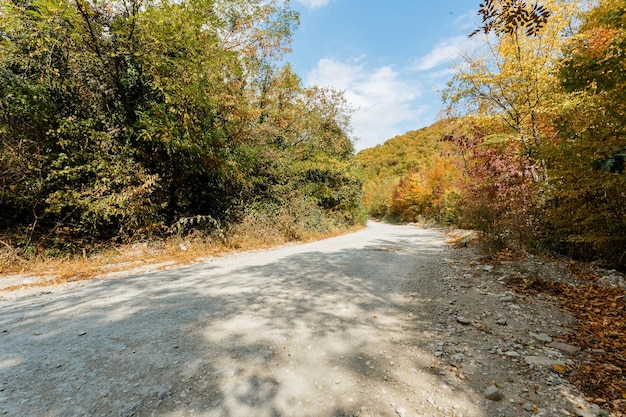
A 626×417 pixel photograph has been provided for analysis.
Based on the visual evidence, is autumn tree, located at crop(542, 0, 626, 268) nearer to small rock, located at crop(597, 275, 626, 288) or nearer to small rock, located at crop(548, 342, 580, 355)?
small rock, located at crop(597, 275, 626, 288)

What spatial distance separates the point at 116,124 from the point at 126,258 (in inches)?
152

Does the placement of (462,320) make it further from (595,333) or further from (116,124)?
(116,124)

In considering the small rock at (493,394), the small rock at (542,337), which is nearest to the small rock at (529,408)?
the small rock at (493,394)

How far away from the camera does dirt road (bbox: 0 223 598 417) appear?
1.91 m

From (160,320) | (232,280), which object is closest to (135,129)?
(232,280)

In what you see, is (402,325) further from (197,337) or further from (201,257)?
(201,257)

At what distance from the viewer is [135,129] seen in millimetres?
8086

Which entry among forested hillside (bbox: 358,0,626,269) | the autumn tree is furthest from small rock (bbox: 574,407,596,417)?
the autumn tree

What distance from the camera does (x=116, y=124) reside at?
803 cm

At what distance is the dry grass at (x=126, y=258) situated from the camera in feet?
17.7

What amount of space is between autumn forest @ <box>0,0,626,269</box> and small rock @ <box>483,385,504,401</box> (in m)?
3.26

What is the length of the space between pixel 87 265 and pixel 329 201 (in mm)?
14001

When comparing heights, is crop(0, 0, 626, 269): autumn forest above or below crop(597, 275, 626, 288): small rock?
above

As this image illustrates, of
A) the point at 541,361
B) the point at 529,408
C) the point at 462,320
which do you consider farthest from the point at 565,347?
the point at 529,408
